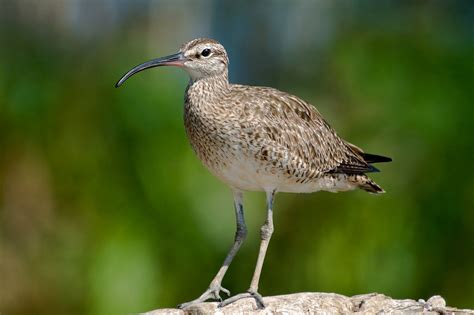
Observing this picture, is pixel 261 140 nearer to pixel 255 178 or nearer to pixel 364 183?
pixel 255 178

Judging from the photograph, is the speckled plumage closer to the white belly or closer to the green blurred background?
the white belly

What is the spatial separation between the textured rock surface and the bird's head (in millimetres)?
1986

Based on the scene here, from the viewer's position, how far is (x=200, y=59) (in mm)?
9469

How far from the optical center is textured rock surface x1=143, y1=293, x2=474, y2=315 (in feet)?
27.2

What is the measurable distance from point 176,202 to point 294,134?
3406mm

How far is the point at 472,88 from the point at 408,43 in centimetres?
131

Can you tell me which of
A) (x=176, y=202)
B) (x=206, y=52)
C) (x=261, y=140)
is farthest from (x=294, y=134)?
(x=176, y=202)

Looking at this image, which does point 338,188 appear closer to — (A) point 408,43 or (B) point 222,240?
(B) point 222,240

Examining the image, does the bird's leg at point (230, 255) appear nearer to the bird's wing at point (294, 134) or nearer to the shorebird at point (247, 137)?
the shorebird at point (247, 137)

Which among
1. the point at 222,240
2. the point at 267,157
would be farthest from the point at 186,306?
the point at 222,240

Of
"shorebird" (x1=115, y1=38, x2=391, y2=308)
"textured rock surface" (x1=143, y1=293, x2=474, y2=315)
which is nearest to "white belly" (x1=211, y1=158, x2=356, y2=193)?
"shorebird" (x1=115, y1=38, x2=391, y2=308)

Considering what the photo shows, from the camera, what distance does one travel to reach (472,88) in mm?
13914

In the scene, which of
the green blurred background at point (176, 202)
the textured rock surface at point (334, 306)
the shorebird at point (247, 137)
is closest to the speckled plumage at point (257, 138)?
the shorebird at point (247, 137)

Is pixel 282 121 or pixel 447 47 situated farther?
pixel 447 47
